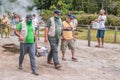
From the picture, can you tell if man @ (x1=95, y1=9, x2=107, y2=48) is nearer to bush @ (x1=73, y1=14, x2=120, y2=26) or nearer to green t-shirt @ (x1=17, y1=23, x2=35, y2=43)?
green t-shirt @ (x1=17, y1=23, x2=35, y2=43)

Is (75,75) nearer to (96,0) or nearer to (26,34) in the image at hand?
(26,34)

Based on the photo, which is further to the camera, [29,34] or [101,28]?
[101,28]

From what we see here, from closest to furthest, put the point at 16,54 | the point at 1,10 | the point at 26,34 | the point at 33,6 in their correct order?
the point at 26,34
the point at 16,54
the point at 1,10
the point at 33,6

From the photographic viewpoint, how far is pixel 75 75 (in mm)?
11000

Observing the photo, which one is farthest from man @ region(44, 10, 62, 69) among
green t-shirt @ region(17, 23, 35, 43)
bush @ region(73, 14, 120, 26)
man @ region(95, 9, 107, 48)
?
bush @ region(73, 14, 120, 26)

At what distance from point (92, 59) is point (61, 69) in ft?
8.65

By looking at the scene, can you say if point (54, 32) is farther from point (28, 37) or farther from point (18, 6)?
point (18, 6)

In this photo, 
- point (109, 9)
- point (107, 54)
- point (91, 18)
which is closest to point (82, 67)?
point (107, 54)

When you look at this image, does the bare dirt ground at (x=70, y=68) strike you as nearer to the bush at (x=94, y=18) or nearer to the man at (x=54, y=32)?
the man at (x=54, y=32)

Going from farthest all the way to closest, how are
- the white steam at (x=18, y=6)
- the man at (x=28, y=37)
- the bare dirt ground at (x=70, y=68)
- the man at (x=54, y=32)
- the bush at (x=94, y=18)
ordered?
1. the white steam at (x=18, y=6)
2. the bush at (x=94, y=18)
3. the man at (x=54, y=32)
4. the man at (x=28, y=37)
5. the bare dirt ground at (x=70, y=68)

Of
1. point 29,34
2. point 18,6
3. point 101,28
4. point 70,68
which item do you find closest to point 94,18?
point 18,6

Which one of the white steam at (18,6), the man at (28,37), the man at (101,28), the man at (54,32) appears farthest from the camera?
the white steam at (18,6)

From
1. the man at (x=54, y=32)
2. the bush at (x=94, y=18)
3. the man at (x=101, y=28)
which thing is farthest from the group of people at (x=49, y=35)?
the bush at (x=94, y=18)

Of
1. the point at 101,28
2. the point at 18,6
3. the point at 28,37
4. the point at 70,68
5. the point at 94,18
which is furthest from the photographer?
the point at 18,6
